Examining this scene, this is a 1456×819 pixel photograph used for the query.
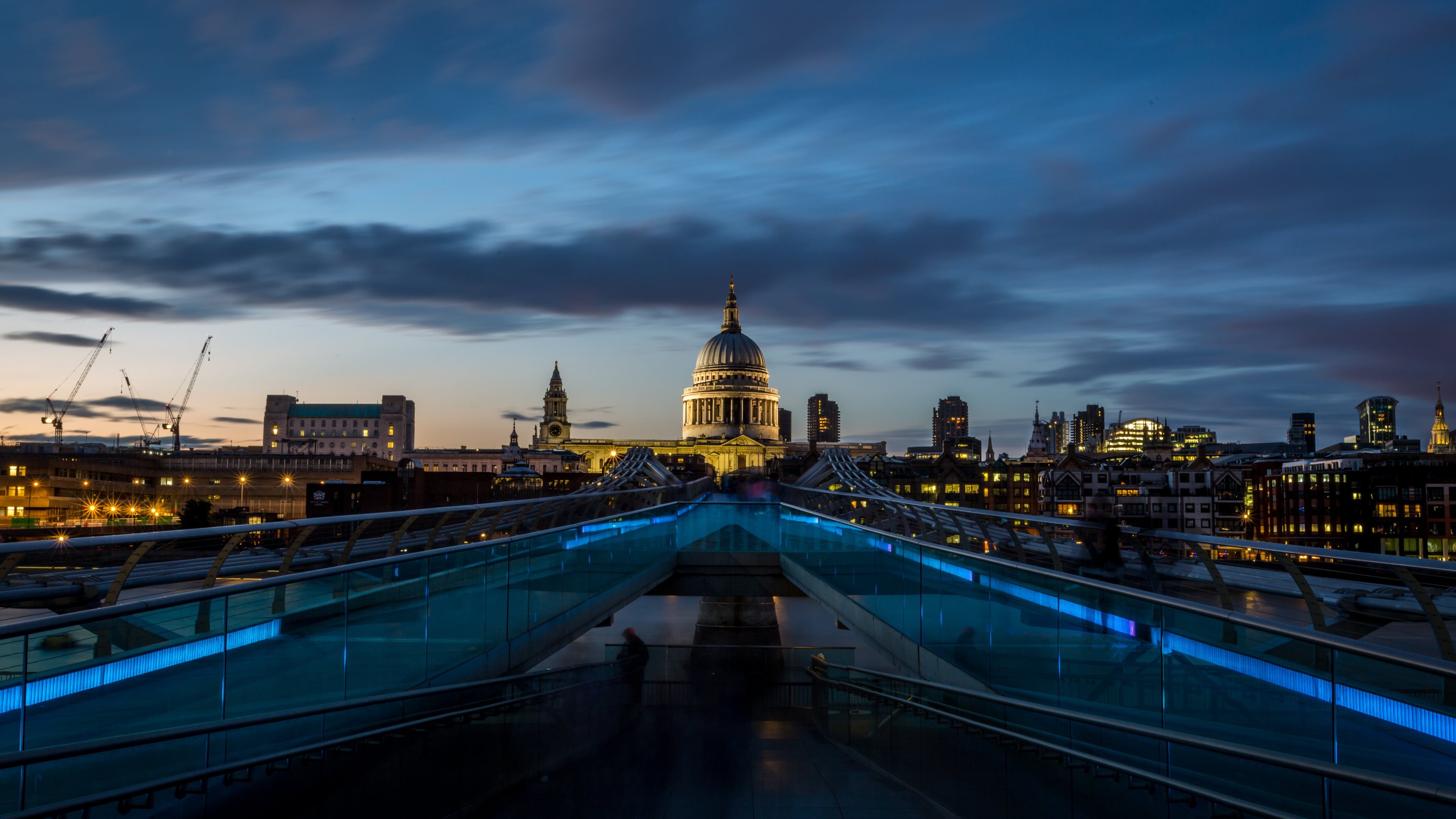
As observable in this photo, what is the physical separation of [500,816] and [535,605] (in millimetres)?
3155

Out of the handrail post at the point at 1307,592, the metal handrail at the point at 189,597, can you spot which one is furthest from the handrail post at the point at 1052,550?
the metal handrail at the point at 189,597

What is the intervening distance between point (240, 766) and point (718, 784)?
4.45 meters

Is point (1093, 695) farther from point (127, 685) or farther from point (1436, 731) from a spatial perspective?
point (127, 685)

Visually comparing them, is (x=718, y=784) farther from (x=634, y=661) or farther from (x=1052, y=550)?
(x=634, y=661)

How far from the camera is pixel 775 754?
10.5 meters

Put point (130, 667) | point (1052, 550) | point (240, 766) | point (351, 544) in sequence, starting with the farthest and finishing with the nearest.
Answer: point (1052, 550) → point (351, 544) → point (240, 766) → point (130, 667)

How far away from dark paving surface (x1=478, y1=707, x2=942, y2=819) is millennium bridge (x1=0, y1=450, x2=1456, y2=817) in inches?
1.9

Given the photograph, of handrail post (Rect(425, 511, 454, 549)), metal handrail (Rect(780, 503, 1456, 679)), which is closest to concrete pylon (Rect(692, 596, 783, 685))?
handrail post (Rect(425, 511, 454, 549))

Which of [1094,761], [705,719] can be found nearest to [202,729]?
[1094,761]

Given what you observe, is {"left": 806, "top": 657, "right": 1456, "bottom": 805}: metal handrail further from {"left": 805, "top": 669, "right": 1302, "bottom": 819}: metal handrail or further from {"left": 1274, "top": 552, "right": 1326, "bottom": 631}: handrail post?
{"left": 1274, "top": 552, "right": 1326, "bottom": 631}: handrail post

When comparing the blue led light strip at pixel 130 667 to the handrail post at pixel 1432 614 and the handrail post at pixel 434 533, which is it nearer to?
the handrail post at pixel 434 533

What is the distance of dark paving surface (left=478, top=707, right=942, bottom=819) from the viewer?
8164 mm

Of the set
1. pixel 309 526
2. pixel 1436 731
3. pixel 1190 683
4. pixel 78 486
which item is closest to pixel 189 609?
pixel 309 526

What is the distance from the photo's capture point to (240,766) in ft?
18.9
